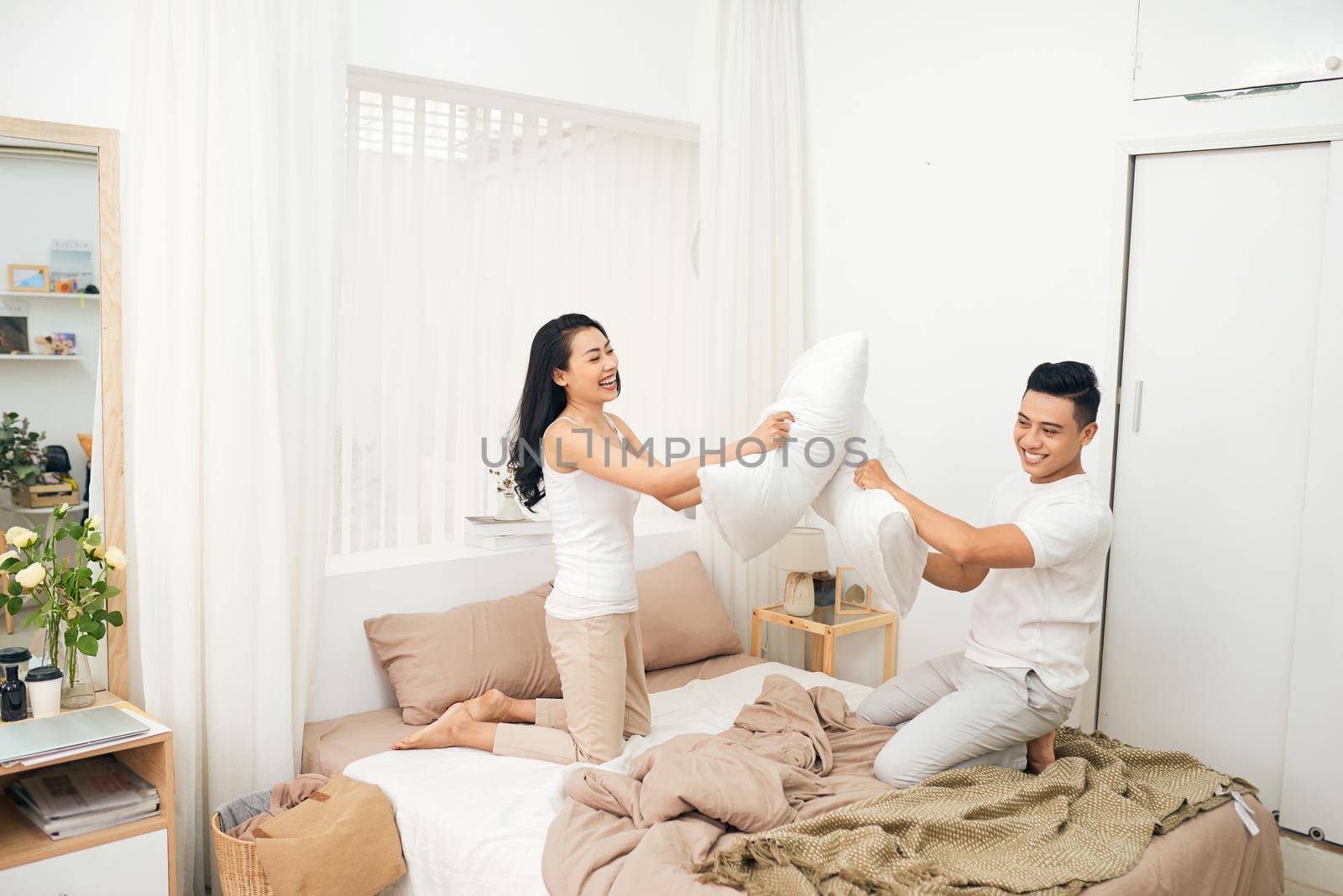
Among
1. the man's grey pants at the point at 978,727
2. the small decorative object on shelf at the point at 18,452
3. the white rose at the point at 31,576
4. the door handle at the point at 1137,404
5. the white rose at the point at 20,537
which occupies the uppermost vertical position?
the door handle at the point at 1137,404

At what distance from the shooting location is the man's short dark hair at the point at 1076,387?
7.51ft

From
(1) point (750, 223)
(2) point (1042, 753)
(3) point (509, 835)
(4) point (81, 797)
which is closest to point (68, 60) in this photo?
(4) point (81, 797)

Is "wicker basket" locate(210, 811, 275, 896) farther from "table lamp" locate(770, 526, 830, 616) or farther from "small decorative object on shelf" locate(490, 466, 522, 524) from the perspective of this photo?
"table lamp" locate(770, 526, 830, 616)

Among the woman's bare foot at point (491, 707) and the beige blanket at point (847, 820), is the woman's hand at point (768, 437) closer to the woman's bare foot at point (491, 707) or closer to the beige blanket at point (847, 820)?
the beige blanket at point (847, 820)

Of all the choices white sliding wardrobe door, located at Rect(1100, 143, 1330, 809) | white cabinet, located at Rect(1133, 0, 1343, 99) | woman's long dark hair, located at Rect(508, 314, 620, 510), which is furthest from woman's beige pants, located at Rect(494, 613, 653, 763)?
white cabinet, located at Rect(1133, 0, 1343, 99)

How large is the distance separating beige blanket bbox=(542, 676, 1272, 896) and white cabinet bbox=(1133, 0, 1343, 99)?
71.1 inches

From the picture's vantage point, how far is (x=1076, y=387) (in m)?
2.29

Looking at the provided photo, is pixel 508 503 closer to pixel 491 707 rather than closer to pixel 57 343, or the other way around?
pixel 491 707

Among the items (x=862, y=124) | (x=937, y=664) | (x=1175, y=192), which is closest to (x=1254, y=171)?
(x=1175, y=192)

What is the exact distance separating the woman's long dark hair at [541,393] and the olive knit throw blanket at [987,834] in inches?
45.1

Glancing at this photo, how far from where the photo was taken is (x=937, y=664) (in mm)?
2635

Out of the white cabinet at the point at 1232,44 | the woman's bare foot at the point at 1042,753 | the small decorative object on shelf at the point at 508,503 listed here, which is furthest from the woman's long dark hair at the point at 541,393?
the white cabinet at the point at 1232,44

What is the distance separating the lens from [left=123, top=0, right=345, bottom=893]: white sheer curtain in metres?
2.40

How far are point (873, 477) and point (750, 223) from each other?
158cm
